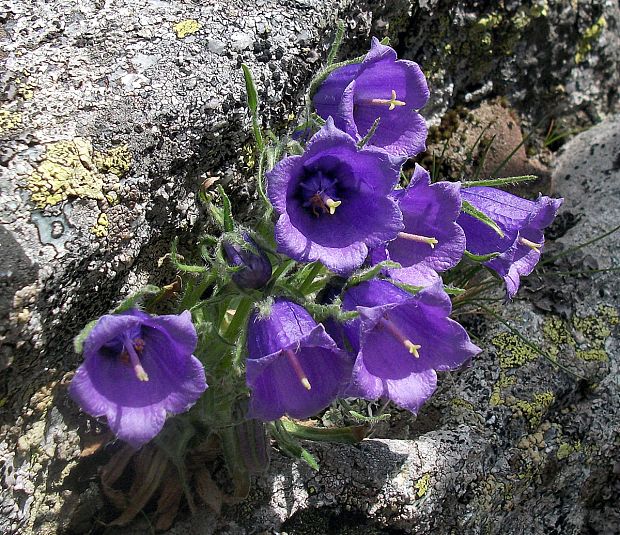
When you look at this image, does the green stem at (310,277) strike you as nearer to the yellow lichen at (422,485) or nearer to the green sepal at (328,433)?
the green sepal at (328,433)

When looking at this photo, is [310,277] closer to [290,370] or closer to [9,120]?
[290,370]

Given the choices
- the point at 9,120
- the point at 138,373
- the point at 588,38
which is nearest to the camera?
the point at 138,373

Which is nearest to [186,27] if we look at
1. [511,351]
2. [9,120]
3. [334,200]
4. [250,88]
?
[250,88]

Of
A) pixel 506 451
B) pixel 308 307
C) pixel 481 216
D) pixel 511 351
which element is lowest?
pixel 506 451

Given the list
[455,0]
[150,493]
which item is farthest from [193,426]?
[455,0]

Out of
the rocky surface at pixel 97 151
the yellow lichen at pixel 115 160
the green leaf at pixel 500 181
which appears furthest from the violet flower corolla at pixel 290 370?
the green leaf at pixel 500 181

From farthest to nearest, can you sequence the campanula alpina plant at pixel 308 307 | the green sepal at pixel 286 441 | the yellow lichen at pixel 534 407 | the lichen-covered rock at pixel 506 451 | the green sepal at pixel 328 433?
the yellow lichen at pixel 534 407, the lichen-covered rock at pixel 506 451, the green sepal at pixel 328 433, the green sepal at pixel 286 441, the campanula alpina plant at pixel 308 307
